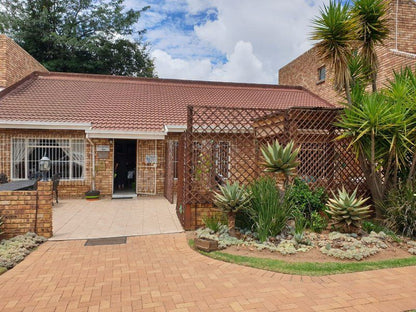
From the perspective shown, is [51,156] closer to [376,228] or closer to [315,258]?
[315,258]

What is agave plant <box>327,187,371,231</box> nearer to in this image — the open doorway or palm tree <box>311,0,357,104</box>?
palm tree <box>311,0,357,104</box>

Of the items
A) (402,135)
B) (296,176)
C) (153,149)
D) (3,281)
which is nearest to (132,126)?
(153,149)

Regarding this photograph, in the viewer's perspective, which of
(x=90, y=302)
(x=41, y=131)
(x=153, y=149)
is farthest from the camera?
(x=153, y=149)

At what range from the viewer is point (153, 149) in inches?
480

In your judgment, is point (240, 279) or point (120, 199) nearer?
point (240, 279)

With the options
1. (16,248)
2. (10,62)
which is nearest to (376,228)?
(16,248)

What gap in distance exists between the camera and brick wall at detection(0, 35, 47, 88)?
547 inches

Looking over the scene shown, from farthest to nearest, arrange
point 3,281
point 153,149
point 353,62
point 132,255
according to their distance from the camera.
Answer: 1. point 153,149
2. point 353,62
3. point 132,255
4. point 3,281

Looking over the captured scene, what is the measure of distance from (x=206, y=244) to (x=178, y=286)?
143 cm

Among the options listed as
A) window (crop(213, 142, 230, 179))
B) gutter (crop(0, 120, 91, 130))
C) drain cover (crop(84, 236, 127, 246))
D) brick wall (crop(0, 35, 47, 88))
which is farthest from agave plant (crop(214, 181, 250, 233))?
brick wall (crop(0, 35, 47, 88))

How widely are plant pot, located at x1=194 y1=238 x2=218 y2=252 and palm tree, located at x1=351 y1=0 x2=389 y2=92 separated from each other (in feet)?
20.6

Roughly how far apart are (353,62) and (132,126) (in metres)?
8.28

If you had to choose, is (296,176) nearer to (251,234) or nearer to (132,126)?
(251,234)

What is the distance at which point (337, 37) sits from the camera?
6.99 m
